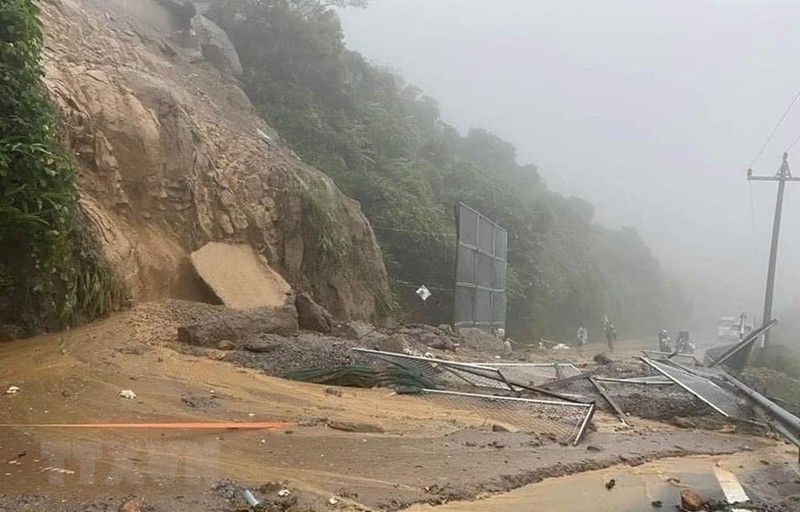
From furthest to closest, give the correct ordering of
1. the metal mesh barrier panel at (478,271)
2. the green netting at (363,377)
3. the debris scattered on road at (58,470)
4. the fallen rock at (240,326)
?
the metal mesh barrier panel at (478,271) → the fallen rock at (240,326) → the green netting at (363,377) → the debris scattered on road at (58,470)

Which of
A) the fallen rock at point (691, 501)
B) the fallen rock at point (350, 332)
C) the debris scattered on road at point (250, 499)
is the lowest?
the fallen rock at point (691, 501)

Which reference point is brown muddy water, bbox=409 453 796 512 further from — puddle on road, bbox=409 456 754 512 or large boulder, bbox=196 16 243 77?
large boulder, bbox=196 16 243 77

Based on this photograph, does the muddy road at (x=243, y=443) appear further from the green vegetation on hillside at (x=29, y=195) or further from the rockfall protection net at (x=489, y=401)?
the green vegetation on hillside at (x=29, y=195)

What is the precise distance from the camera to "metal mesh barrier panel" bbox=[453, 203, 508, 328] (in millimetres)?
19047

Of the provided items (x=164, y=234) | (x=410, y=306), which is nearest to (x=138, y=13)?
(x=164, y=234)

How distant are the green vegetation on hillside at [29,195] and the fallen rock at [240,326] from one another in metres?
1.64

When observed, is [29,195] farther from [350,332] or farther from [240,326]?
[350,332]

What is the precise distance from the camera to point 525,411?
9.40 metres

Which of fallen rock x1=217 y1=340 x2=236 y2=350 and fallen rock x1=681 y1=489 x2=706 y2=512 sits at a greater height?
fallen rock x1=217 y1=340 x2=236 y2=350

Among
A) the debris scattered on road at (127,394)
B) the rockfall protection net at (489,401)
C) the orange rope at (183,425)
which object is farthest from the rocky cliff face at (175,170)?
the orange rope at (183,425)

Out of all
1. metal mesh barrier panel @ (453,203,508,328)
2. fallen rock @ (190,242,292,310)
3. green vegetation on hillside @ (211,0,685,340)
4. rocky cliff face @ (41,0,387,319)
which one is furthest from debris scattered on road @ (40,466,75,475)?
green vegetation on hillside @ (211,0,685,340)

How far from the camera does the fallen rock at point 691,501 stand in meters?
6.16

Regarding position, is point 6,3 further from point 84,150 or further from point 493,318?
point 493,318

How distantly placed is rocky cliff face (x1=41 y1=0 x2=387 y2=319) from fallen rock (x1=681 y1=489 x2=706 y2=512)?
795 centimetres
